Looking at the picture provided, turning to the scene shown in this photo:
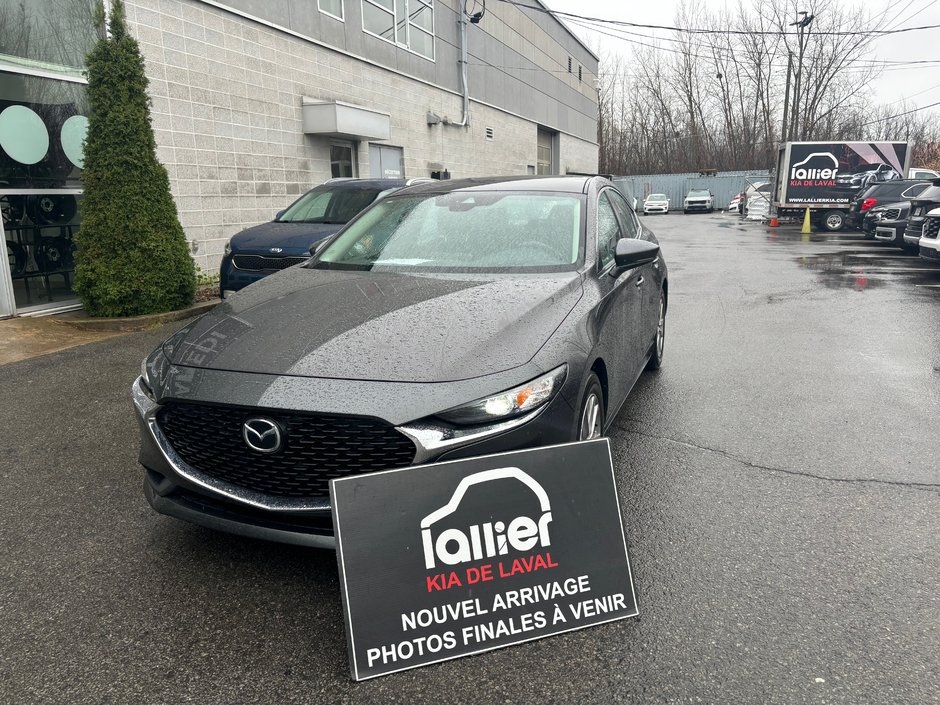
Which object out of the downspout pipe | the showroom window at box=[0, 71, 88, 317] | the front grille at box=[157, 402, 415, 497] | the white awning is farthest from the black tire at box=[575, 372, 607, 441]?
the downspout pipe

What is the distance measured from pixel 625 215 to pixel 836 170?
22626mm

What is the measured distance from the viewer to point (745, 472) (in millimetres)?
3787

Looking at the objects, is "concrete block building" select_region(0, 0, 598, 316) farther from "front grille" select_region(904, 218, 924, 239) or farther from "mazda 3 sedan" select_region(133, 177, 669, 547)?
"front grille" select_region(904, 218, 924, 239)

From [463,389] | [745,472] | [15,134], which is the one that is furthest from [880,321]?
[15,134]

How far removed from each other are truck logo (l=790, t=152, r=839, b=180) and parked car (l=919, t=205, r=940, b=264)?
13319 mm

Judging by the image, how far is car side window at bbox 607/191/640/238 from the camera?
4.82 metres

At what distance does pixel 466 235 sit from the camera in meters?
3.97

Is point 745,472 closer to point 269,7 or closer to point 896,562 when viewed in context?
point 896,562

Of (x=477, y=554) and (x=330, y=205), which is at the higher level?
(x=330, y=205)

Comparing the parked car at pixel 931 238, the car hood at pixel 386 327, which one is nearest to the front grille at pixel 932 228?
the parked car at pixel 931 238

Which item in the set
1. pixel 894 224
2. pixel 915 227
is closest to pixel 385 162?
pixel 915 227

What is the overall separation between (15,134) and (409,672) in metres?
8.78

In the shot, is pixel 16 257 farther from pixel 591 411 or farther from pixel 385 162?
pixel 385 162

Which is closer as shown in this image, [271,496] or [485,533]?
[485,533]
